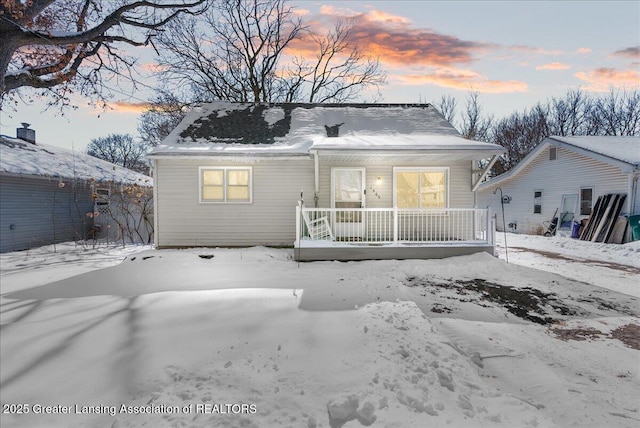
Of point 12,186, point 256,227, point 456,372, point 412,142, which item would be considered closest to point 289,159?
point 256,227

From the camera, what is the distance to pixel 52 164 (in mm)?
11641

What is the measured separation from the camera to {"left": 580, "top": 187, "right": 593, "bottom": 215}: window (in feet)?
41.1

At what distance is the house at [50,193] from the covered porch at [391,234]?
8781 millimetres

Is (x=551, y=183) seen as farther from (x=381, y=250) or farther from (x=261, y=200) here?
(x=261, y=200)

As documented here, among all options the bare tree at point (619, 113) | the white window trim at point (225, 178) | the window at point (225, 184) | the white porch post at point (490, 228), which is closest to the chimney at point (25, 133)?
the white window trim at point (225, 178)

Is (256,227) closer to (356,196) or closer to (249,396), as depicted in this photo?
(356,196)

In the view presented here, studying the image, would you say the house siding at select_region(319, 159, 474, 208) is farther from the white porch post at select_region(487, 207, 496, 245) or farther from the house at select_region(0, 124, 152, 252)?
the house at select_region(0, 124, 152, 252)

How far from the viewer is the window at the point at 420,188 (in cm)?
902

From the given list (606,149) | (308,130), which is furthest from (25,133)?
(606,149)

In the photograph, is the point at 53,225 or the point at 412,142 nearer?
the point at 412,142

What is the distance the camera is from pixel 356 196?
29.9 ft

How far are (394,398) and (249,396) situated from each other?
3.61 ft

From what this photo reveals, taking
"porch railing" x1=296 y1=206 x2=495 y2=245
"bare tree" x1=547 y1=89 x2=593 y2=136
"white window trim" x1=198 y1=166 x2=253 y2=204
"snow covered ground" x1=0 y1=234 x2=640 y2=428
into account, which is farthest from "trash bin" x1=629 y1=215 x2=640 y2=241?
"bare tree" x1=547 y1=89 x2=593 y2=136

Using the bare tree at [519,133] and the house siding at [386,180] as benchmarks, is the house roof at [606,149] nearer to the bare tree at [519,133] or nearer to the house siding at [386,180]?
the house siding at [386,180]
